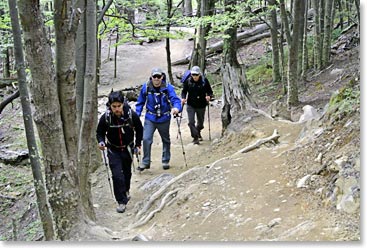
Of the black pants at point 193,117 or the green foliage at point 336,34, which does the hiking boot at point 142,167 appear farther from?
the green foliage at point 336,34

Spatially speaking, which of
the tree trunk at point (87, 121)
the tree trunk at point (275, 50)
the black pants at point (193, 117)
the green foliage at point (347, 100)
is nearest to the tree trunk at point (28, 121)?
the tree trunk at point (87, 121)

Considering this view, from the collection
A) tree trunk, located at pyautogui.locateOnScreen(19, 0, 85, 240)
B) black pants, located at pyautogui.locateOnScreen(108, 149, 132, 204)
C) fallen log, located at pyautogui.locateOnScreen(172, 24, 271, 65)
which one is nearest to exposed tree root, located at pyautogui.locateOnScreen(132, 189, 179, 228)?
black pants, located at pyautogui.locateOnScreen(108, 149, 132, 204)

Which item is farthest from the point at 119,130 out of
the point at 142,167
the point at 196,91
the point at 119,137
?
the point at 196,91

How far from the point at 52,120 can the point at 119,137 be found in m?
1.64

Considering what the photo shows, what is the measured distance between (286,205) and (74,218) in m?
1.75

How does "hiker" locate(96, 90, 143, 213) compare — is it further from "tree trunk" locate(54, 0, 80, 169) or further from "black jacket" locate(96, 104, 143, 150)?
"tree trunk" locate(54, 0, 80, 169)

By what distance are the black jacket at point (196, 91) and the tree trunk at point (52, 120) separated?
4009 millimetres

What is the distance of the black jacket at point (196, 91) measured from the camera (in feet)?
24.6

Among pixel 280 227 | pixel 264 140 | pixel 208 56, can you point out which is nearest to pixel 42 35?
pixel 280 227

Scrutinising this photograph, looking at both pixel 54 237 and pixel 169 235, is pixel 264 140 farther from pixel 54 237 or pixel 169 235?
pixel 54 237

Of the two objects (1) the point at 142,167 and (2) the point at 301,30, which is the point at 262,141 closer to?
(1) the point at 142,167

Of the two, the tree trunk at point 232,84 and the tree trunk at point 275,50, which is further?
the tree trunk at point 275,50

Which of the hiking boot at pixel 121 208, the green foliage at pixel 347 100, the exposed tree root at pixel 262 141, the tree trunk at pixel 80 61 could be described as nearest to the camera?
the green foliage at pixel 347 100

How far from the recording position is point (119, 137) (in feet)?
16.5
